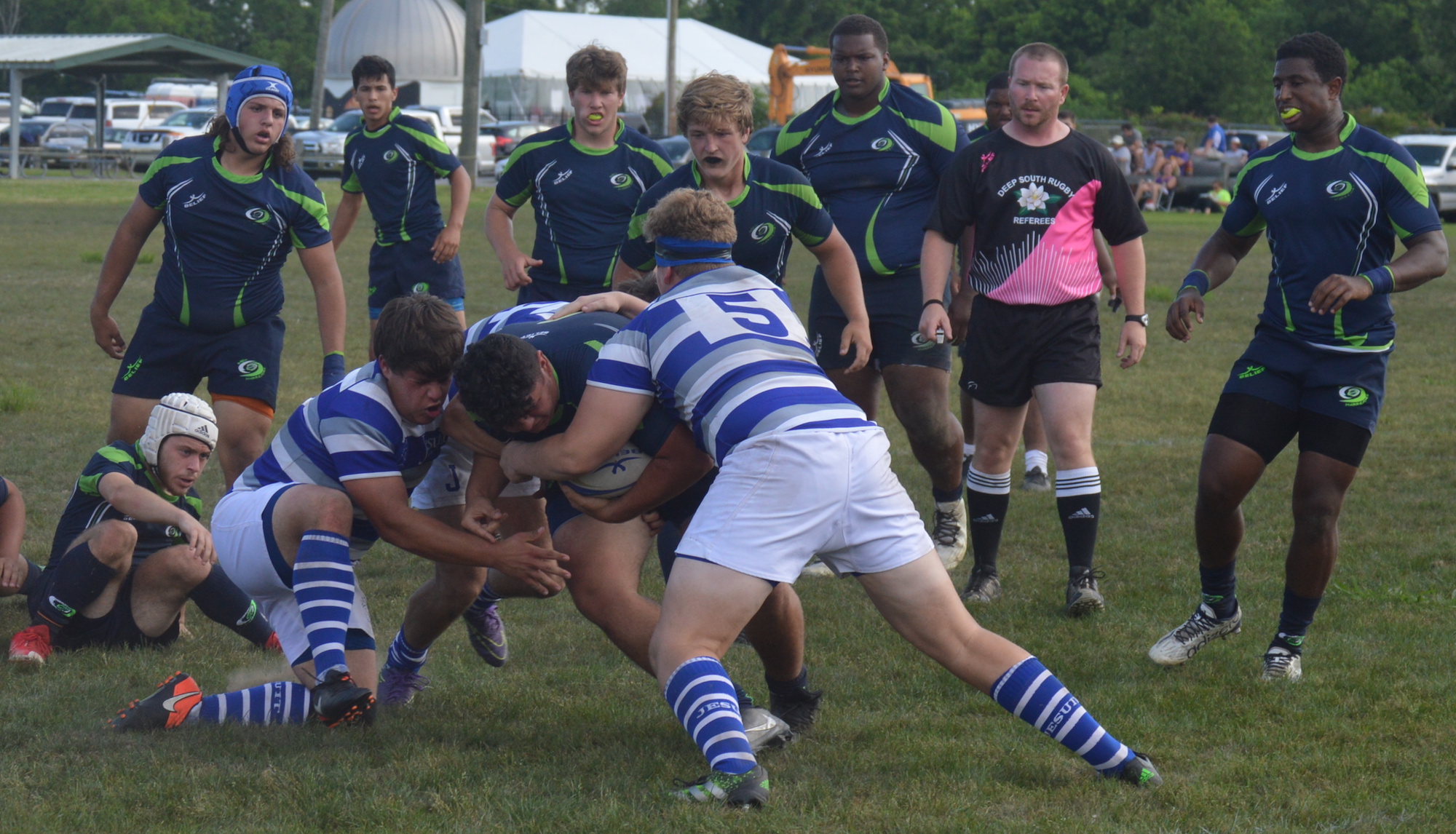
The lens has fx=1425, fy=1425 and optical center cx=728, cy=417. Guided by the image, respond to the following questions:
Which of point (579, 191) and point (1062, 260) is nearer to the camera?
point (1062, 260)

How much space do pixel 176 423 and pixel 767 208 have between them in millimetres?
2258

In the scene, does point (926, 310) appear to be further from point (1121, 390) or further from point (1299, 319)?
point (1121, 390)

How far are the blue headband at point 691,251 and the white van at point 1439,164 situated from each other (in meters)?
28.2

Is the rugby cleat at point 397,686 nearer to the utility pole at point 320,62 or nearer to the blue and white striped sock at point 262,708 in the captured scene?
the blue and white striped sock at point 262,708

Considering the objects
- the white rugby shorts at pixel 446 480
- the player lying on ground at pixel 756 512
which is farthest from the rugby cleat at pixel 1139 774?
the white rugby shorts at pixel 446 480

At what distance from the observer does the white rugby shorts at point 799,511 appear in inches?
137

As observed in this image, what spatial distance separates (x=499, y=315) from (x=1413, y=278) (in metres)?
2.80

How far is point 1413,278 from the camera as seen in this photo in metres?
4.38

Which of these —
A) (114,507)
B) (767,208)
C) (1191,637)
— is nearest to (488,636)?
(114,507)

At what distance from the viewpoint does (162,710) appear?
13.6 feet

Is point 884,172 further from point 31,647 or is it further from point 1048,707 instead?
point 31,647

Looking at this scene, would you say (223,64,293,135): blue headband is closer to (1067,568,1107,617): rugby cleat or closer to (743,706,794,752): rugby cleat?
(743,706,794,752): rugby cleat

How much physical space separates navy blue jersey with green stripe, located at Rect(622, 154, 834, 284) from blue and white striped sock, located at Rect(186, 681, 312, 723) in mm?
2174

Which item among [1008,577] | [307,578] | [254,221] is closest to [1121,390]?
Result: [1008,577]
